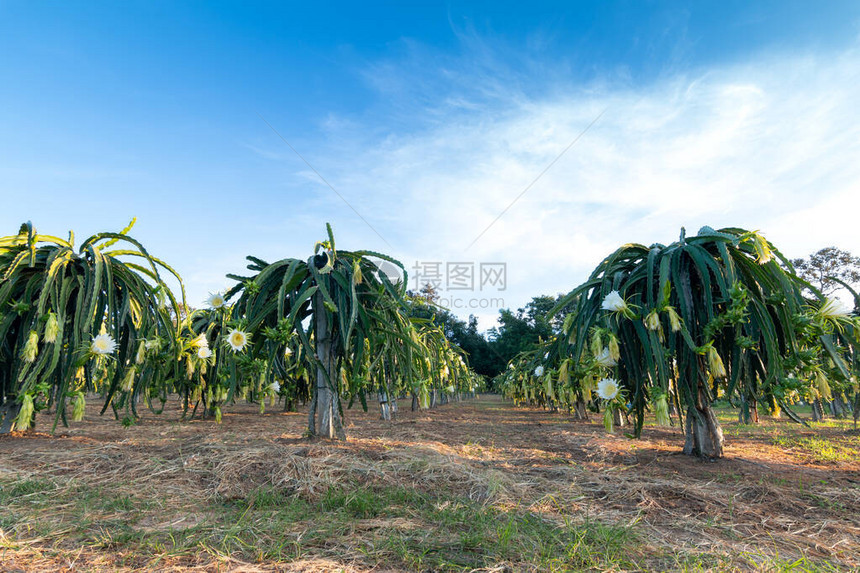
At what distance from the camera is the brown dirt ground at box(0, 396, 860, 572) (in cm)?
227

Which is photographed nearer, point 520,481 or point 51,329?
point 520,481

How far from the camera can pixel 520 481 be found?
12.2 feet

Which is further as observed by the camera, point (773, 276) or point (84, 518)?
point (773, 276)

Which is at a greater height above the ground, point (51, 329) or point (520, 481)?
point (51, 329)

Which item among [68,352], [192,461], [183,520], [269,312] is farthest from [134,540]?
[68,352]

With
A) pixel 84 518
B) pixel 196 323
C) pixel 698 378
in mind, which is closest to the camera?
pixel 84 518

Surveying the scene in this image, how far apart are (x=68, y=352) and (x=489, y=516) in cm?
451

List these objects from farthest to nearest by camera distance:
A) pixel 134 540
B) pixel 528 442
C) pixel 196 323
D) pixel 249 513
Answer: pixel 196 323, pixel 528 442, pixel 249 513, pixel 134 540

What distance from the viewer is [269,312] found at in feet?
14.9

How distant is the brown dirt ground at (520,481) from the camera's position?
89.4 inches

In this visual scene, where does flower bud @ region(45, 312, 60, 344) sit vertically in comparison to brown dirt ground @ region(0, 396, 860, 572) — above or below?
above

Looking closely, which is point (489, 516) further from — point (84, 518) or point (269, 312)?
point (269, 312)

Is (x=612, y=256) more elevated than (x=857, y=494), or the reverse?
(x=612, y=256)

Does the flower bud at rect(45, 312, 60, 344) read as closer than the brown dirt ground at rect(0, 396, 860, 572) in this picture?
No
